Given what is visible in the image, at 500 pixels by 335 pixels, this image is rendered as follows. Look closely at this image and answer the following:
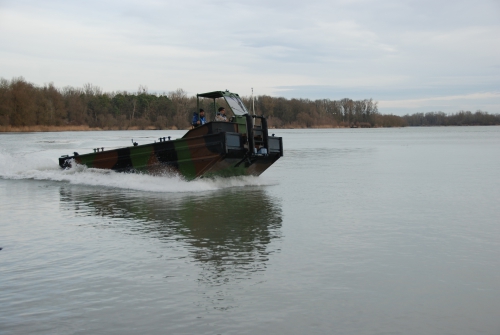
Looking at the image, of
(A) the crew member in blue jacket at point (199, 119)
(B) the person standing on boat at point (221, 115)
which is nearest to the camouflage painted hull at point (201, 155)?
(B) the person standing on boat at point (221, 115)

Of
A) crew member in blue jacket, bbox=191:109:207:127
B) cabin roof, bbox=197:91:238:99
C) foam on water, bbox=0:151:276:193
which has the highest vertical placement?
cabin roof, bbox=197:91:238:99

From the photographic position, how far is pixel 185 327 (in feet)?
15.9

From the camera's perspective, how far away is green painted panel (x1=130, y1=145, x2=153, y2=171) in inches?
602

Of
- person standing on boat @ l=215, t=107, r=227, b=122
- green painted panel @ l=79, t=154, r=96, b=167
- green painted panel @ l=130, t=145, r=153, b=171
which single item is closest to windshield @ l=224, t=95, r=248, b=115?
person standing on boat @ l=215, t=107, r=227, b=122

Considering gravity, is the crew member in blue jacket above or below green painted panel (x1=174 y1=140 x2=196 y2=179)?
above

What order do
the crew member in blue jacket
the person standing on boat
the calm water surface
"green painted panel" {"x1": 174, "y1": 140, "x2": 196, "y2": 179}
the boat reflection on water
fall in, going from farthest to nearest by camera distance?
the crew member in blue jacket, the person standing on boat, "green painted panel" {"x1": 174, "y1": 140, "x2": 196, "y2": 179}, the boat reflection on water, the calm water surface

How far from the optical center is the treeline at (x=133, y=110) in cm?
7781

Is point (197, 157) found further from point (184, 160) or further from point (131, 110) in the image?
point (131, 110)

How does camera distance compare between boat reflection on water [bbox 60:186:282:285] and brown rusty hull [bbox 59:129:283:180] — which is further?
brown rusty hull [bbox 59:129:283:180]

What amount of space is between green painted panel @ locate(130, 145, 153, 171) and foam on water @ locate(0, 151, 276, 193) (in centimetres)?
28

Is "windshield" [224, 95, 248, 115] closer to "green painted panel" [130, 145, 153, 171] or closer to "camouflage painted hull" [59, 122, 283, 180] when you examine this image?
"camouflage painted hull" [59, 122, 283, 180]

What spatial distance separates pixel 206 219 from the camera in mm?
10086

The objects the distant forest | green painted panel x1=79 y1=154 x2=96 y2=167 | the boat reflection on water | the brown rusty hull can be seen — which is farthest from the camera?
the distant forest

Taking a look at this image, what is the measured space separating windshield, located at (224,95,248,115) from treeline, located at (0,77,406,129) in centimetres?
2291
